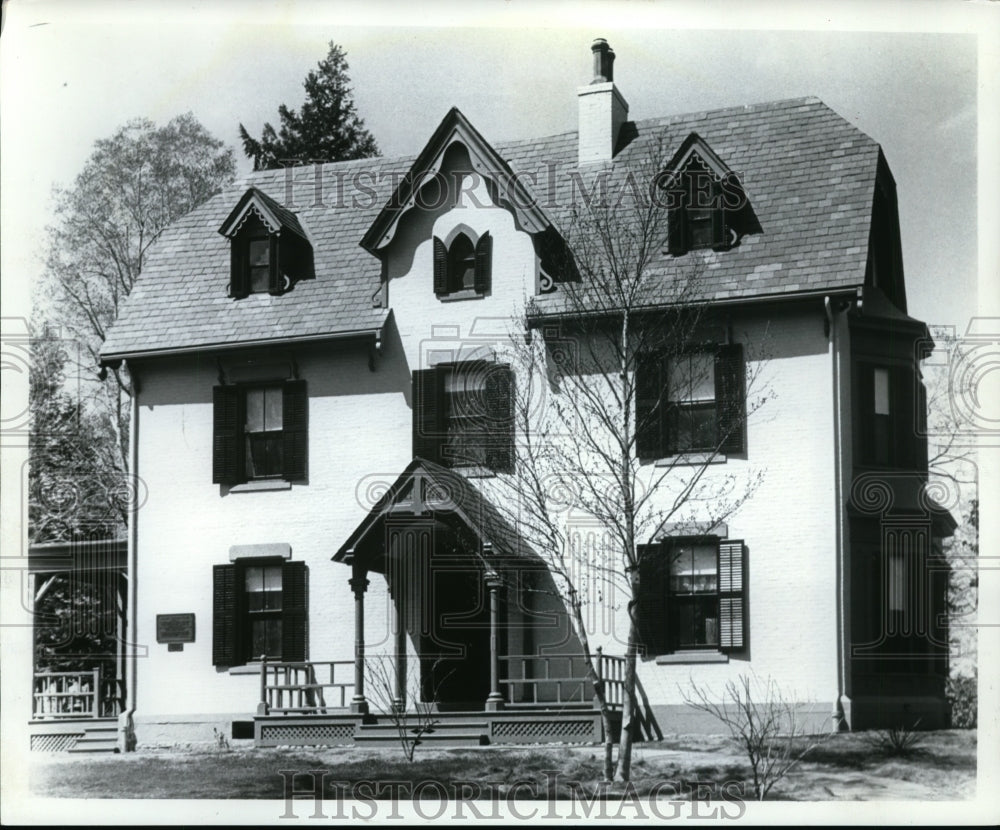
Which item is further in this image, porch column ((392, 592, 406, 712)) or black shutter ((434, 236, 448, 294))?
black shutter ((434, 236, 448, 294))

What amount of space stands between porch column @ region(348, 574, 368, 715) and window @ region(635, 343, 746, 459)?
441 cm

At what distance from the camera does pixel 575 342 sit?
25.1 meters

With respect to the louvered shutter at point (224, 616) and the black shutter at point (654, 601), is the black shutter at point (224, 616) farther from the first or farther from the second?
the black shutter at point (654, 601)

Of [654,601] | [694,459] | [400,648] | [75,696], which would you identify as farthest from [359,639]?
[694,459]

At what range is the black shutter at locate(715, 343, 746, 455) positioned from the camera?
24.4 m

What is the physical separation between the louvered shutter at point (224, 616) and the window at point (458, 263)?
528 cm

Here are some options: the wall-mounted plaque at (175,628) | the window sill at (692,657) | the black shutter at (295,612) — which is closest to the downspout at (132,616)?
the wall-mounted plaque at (175,628)

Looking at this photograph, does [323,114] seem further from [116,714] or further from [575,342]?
[116,714]

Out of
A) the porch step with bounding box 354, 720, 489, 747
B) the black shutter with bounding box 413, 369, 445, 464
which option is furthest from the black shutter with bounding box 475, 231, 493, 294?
the porch step with bounding box 354, 720, 489, 747

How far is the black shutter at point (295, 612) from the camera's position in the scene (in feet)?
85.6

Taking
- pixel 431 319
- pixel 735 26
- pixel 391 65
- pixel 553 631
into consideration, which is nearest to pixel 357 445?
pixel 431 319

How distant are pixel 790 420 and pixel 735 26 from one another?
5.36m

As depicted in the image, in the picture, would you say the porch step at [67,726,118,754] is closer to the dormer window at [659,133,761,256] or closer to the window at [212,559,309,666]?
the window at [212,559,309,666]

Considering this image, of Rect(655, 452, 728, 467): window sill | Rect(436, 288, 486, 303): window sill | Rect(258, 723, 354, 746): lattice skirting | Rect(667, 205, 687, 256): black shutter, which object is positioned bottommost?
Rect(258, 723, 354, 746): lattice skirting
